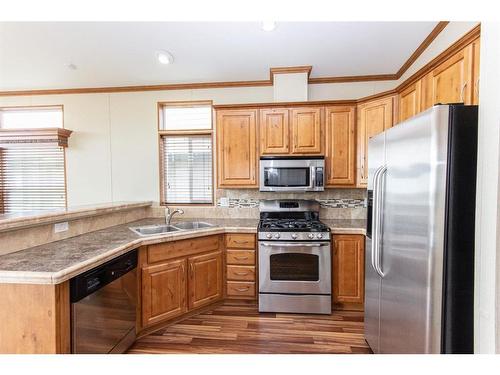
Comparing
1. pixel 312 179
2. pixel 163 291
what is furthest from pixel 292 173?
pixel 163 291

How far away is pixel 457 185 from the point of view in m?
1.19

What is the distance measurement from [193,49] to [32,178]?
10.5 ft

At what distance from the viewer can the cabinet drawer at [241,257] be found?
283cm

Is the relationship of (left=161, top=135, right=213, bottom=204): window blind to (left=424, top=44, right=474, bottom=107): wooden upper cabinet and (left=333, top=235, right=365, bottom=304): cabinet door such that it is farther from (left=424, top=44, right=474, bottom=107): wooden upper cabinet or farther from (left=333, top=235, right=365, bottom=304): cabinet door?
(left=424, top=44, right=474, bottom=107): wooden upper cabinet

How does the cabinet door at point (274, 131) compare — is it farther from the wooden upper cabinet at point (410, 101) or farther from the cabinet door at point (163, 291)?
the cabinet door at point (163, 291)

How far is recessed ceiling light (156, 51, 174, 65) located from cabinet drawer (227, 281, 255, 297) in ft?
8.75

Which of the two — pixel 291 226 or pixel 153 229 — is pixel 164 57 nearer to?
pixel 153 229

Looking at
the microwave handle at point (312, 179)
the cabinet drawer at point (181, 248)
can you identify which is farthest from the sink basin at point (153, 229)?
the microwave handle at point (312, 179)

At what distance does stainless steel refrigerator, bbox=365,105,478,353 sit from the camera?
1197 millimetres

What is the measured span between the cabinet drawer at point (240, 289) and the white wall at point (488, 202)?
201 centimetres

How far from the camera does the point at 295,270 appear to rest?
2.66 m

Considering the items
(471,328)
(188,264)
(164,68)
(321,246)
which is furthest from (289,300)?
(164,68)

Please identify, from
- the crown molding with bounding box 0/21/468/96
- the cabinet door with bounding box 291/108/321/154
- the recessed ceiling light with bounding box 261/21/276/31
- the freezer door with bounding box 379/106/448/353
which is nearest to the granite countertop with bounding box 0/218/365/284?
the cabinet door with bounding box 291/108/321/154
